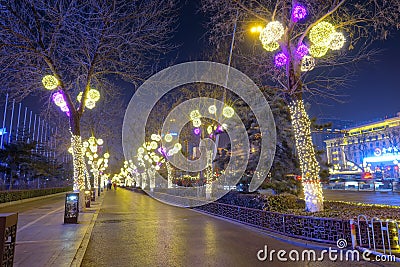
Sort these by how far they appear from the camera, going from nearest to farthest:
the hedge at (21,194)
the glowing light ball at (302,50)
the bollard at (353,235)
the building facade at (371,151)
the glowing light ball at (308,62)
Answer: the bollard at (353,235)
the glowing light ball at (308,62)
the glowing light ball at (302,50)
the hedge at (21,194)
the building facade at (371,151)

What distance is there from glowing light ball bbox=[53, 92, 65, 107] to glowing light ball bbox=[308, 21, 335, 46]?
12.0 metres

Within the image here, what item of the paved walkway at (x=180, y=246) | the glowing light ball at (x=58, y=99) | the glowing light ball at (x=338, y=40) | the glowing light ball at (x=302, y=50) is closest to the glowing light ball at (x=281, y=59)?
the glowing light ball at (x=302, y=50)

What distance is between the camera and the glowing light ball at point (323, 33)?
8.60 m

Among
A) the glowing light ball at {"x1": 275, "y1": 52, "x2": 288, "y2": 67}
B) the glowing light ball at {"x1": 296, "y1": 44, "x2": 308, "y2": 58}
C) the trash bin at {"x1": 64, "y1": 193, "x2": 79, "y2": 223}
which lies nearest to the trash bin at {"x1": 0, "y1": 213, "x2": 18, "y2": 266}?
the trash bin at {"x1": 64, "y1": 193, "x2": 79, "y2": 223}

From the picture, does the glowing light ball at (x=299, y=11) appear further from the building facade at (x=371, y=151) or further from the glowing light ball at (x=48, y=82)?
the building facade at (x=371, y=151)

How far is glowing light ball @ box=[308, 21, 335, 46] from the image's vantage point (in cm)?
860

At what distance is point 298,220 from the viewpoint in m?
9.35

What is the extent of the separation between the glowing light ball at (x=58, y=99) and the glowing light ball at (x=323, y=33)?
1199 centimetres

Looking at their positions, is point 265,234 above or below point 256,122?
below

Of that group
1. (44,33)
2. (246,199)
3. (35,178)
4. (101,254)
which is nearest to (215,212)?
(246,199)

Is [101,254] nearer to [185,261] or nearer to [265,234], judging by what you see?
[185,261]

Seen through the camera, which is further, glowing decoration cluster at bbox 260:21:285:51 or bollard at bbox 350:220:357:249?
glowing decoration cluster at bbox 260:21:285:51

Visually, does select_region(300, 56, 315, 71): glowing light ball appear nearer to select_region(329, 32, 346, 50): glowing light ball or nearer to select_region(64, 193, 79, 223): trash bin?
select_region(329, 32, 346, 50): glowing light ball

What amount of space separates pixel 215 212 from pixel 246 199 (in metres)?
3.64
